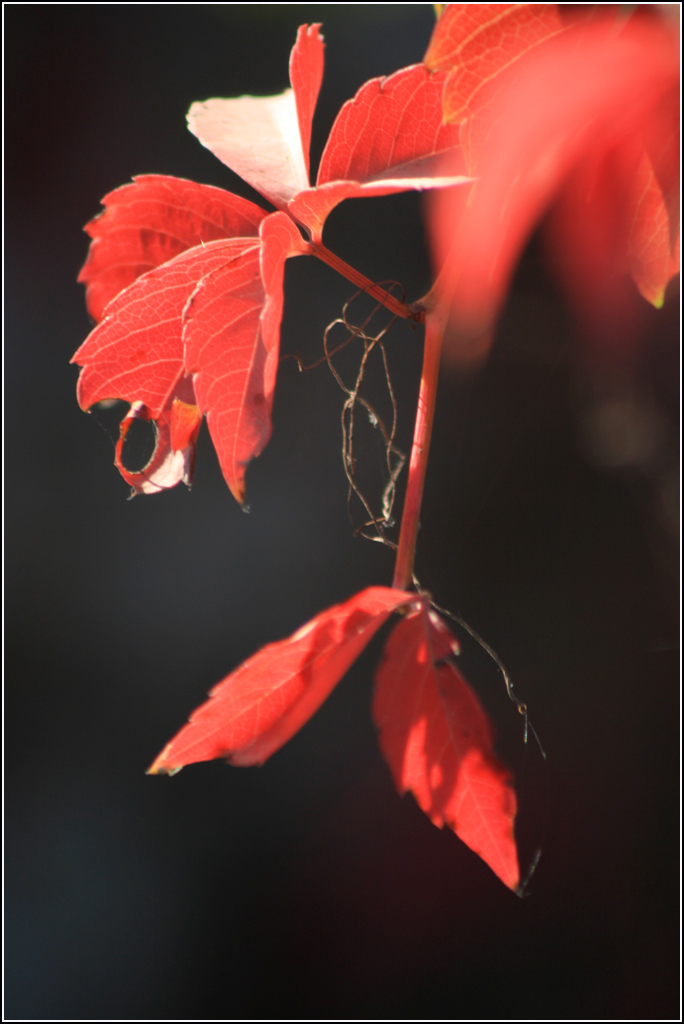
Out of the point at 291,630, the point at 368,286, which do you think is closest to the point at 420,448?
the point at 368,286

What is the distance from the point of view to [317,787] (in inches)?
27.6

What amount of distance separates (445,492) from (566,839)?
1.12ft

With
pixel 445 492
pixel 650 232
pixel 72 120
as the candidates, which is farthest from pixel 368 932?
pixel 72 120

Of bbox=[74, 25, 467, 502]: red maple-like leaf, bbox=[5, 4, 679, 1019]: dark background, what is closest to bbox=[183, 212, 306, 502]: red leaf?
bbox=[74, 25, 467, 502]: red maple-like leaf

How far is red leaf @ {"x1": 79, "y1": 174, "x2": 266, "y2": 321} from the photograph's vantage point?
0.28 m

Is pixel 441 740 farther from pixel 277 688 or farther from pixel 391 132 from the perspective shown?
pixel 391 132

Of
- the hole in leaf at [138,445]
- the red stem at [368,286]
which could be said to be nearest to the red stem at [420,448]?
the red stem at [368,286]

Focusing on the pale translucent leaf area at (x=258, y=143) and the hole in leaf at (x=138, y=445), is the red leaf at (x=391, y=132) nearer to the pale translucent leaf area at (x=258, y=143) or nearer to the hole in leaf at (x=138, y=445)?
the pale translucent leaf area at (x=258, y=143)

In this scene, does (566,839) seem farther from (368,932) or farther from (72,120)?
(72,120)

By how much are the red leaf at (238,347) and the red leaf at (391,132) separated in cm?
3

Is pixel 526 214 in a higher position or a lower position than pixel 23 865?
higher

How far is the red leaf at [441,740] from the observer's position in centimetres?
23

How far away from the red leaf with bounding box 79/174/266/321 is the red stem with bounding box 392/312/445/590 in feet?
0.35

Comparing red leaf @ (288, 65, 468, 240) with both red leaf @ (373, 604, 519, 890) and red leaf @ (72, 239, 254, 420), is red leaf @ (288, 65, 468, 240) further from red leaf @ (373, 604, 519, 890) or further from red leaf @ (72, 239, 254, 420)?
red leaf @ (373, 604, 519, 890)
